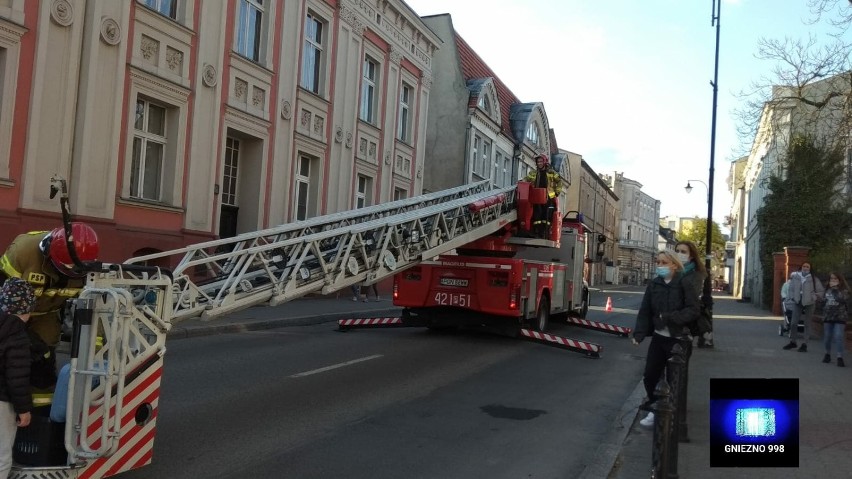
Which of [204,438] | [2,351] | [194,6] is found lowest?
[204,438]

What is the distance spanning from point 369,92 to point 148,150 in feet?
34.6

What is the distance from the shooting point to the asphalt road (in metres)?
5.90

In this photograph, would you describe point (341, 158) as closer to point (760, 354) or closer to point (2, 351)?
A: point (760, 354)

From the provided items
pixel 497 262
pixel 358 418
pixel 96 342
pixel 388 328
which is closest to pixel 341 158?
pixel 388 328

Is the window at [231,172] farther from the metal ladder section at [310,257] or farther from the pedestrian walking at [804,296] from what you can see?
the pedestrian walking at [804,296]

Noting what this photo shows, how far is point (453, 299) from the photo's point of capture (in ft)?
44.3

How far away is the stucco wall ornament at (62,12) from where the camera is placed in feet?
41.5

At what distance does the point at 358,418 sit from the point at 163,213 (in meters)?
9.83

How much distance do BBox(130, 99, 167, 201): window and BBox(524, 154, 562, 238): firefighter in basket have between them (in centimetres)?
792

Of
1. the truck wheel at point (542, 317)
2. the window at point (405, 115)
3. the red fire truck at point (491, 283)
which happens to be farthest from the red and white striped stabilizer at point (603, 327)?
the window at point (405, 115)

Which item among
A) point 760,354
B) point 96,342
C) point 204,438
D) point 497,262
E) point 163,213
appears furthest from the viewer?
point 163,213

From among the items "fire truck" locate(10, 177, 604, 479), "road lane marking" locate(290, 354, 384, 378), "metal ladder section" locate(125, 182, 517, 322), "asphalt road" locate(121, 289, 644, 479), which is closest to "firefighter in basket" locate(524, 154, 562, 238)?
"fire truck" locate(10, 177, 604, 479)

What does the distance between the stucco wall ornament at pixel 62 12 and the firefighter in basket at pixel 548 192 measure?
29.8ft

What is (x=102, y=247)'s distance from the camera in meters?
13.9
